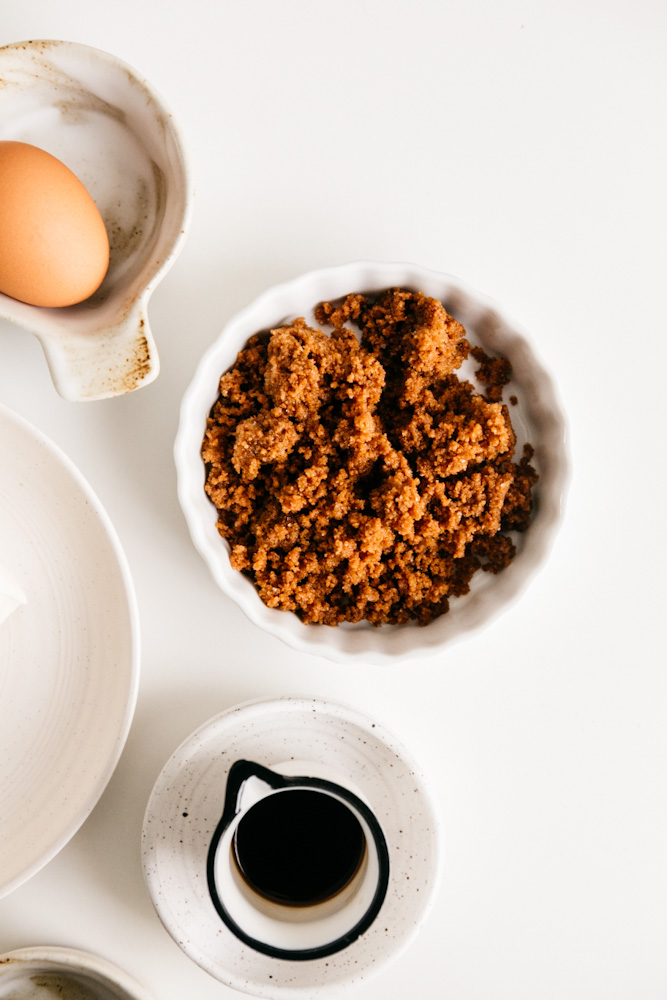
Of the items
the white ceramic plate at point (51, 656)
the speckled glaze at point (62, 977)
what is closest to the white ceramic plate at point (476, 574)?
the white ceramic plate at point (51, 656)

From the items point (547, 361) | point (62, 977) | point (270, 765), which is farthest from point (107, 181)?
point (62, 977)

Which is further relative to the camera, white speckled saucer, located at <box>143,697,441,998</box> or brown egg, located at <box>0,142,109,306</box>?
white speckled saucer, located at <box>143,697,441,998</box>

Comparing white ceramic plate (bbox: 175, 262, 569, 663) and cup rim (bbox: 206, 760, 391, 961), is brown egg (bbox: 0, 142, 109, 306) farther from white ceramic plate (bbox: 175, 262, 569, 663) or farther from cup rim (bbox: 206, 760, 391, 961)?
cup rim (bbox: 206, 760, 391, 961)

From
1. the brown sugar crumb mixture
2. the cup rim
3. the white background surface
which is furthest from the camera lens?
the white background surface

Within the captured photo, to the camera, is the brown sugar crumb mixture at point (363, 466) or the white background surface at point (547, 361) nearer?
the brown sugar crumb mixture at point (363, 466)

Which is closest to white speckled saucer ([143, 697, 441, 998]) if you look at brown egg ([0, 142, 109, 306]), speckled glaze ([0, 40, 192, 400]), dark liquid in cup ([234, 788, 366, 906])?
dark liquid in cup ([234, 788, 366, 906])

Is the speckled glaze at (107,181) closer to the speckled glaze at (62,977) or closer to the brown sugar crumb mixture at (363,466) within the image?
the brown sugar crumb mixture at (363,466)

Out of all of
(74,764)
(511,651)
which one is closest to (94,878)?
(74,764)
